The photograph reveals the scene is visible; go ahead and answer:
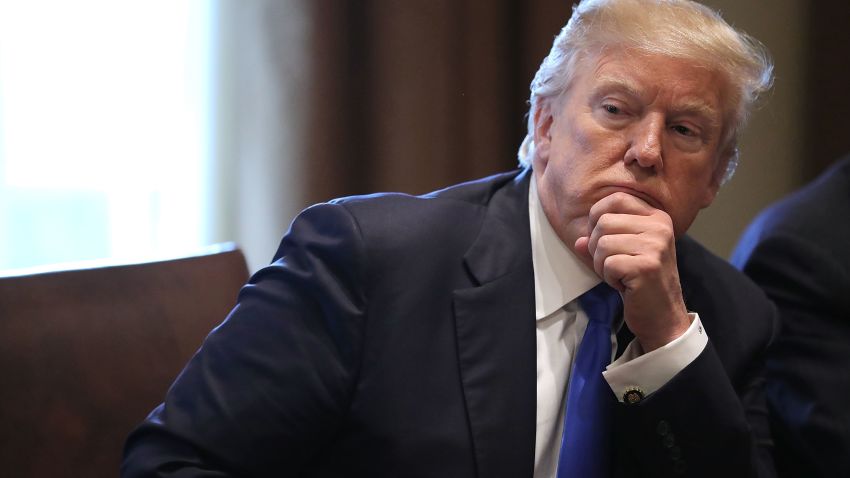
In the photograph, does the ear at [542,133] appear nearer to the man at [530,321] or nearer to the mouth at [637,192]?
the man at [530,321]

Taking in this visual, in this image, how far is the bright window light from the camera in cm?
200

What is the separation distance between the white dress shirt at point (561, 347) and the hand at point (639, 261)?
0.10ft

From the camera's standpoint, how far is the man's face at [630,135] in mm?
1392

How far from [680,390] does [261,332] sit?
0.62 meters

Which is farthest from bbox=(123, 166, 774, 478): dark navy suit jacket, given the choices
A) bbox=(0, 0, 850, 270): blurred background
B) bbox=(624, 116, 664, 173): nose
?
bbox=(0, 0, 850, 270): blurred background

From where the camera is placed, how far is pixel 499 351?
1.34 meters

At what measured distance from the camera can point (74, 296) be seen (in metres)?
1.38

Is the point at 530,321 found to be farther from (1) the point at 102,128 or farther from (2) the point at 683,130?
(1) the point at 102,128

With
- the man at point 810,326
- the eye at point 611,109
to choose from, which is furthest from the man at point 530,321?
the man at point 810,326

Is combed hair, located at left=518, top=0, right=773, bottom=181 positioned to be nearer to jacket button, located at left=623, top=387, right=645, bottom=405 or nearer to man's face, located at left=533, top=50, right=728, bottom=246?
man's face, located at left=533, top=50, right=728, bottom=246

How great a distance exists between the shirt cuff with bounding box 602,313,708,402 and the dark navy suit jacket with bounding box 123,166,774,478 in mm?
20

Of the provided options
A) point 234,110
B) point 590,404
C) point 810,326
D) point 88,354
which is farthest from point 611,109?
point 234,110

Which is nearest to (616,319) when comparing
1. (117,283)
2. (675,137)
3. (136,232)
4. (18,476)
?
(675,137)

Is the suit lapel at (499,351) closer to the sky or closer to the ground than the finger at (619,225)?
closer to the ground
